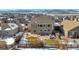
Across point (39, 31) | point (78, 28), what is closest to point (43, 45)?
point (78, 28)

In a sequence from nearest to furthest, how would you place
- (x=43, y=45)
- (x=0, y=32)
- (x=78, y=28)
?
(x=43, y=45)
(x=78, y=28)
(x=0, y=32)
